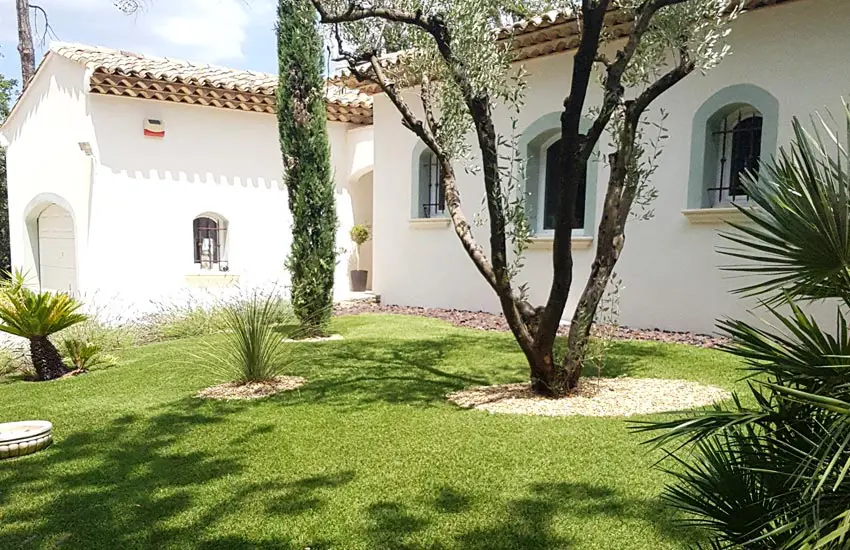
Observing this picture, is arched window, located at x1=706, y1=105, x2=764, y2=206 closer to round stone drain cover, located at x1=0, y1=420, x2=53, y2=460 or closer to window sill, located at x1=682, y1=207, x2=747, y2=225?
window sill, located at x1=682, y1=207, x2=747, y2=225

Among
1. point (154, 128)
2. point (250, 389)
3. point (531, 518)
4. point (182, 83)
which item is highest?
point (182, 83)

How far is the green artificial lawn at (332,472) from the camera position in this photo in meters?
2.94

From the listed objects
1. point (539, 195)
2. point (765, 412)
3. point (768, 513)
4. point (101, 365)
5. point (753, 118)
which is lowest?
point (101, 365)

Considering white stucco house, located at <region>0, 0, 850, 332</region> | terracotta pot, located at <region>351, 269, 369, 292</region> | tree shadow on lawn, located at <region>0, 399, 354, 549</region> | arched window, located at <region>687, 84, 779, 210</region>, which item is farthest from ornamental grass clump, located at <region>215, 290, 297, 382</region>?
terracotta pot, located at <region>351, 269, 369, 292</region>

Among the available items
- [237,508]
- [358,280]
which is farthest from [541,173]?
[237,508]

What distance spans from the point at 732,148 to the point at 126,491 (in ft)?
25.4

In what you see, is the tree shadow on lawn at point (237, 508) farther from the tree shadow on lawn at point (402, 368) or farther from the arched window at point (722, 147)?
the arched window at point (722, 147)

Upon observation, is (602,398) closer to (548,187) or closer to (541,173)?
(548,187)

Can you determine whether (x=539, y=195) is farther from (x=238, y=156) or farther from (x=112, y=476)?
(x=112, y=476)

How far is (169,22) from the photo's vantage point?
781cm

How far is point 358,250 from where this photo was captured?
47.2 feet

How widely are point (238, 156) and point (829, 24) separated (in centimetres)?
1013

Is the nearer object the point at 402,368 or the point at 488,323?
the point at 402,368

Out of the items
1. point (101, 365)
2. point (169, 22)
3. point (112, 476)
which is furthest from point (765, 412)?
point (169, 22)
